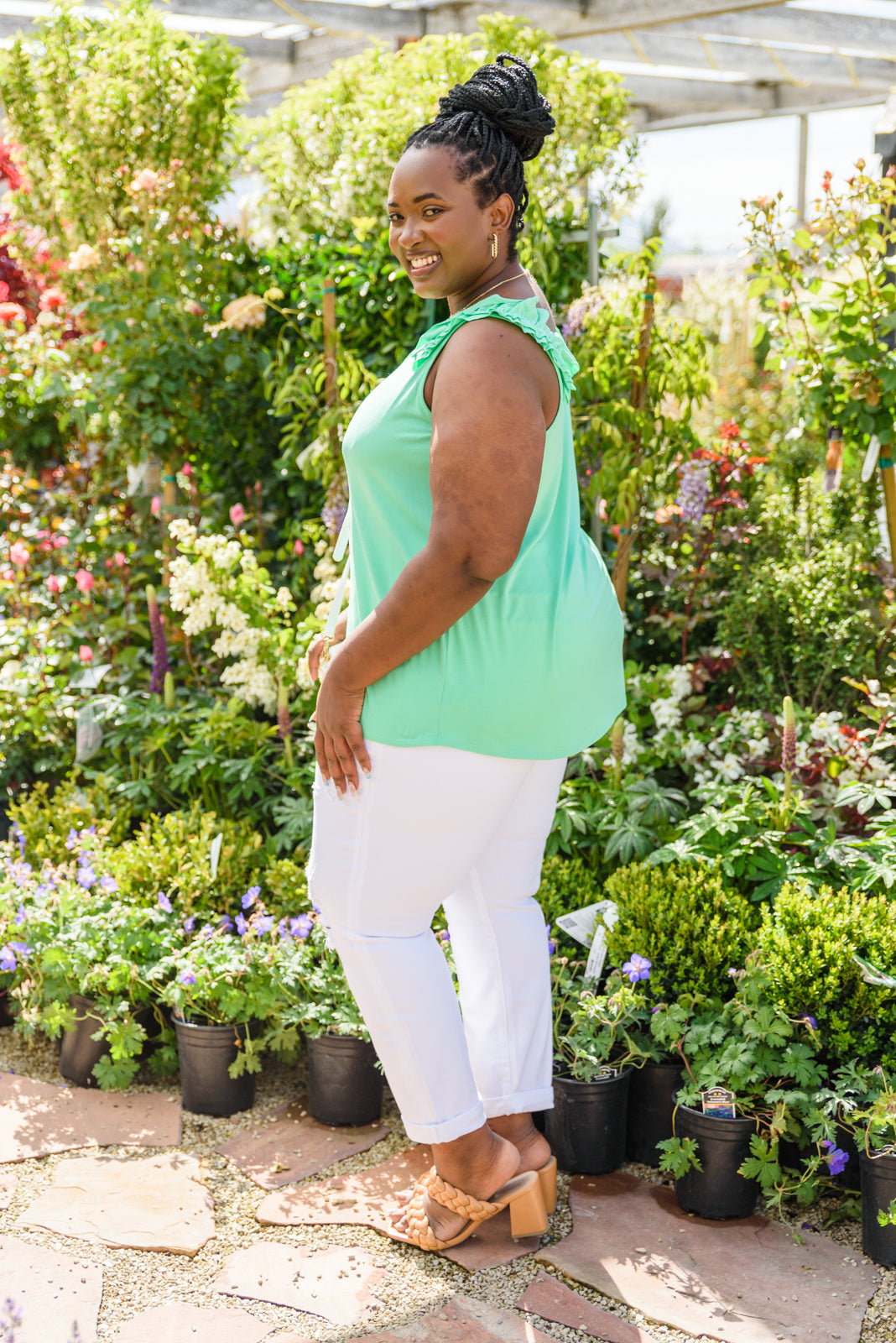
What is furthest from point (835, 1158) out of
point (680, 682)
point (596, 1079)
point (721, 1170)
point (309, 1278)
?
point (680, 682)

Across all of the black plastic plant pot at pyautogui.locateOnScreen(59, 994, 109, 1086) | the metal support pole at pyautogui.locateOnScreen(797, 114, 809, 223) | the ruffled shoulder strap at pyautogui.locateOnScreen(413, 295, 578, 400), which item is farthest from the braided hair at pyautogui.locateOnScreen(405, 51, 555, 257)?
the metal support pole at pyautogui.locateOnScreen(797, 114, 809, 223)

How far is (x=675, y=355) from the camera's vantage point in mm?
3236

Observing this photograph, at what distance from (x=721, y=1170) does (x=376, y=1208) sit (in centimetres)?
60

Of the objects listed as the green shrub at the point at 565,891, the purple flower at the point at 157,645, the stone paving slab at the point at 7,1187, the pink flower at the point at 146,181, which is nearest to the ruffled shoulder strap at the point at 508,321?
the green shrub at the point at 565,891

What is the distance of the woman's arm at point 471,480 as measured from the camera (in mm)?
1476

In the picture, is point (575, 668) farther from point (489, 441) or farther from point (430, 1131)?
point (430, 1131)

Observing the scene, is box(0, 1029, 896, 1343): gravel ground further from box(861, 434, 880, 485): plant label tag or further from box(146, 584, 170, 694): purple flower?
box(861, 434, 880, 485): plant label tag

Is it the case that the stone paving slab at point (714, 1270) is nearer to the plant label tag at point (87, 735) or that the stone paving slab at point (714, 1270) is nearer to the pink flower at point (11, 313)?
the plant label tag at point (87, 735)

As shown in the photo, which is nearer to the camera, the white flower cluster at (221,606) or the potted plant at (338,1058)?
the potted plant at (338,1058)

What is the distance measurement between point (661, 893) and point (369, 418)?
44.7 inches

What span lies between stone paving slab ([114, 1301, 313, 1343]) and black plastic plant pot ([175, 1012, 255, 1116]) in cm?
62

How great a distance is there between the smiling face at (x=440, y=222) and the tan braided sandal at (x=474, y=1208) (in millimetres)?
1379

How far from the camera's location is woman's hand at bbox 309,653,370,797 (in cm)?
166

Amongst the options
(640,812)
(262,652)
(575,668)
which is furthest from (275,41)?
(575,668)
